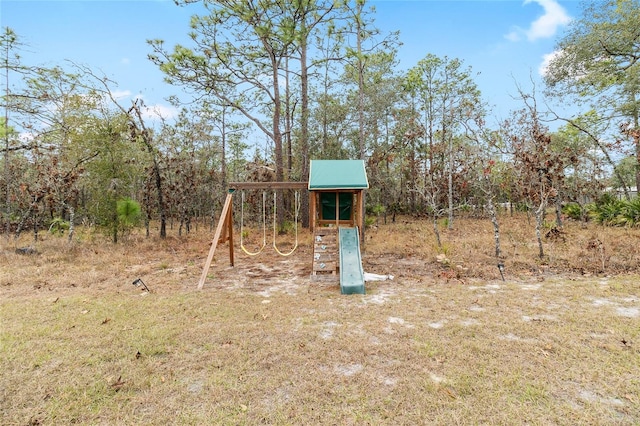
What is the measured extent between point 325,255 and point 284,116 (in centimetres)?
1011

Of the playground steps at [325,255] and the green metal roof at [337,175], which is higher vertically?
the green metal roof at [337,175]

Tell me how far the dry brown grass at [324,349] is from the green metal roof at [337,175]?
2236mm

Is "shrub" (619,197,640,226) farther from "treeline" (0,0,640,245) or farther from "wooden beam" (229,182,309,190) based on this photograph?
"wooden beam" (229,182,309,190)

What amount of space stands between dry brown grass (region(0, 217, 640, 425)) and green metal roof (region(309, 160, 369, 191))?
2.24 meters

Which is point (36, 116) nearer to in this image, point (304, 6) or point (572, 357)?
point (304, 6)

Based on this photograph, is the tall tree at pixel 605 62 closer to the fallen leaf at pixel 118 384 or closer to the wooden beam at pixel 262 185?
the wooden beam at pixel 262 185

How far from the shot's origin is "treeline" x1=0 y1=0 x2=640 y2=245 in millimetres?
8789

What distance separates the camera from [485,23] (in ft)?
25.6

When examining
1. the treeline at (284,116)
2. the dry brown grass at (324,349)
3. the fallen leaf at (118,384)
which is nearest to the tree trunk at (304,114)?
the treeline at (284,116)

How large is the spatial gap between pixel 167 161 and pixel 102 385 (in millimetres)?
11509

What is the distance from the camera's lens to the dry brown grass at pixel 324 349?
86.1 inches

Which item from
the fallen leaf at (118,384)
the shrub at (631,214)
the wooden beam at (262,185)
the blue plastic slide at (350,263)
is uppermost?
the wooden beam at (262,185)

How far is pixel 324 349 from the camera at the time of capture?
10.0 feet

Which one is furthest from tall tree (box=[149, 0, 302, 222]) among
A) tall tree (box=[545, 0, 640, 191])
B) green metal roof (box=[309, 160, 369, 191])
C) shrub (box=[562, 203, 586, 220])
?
shrub (box=[562, 203, 586, 220])
